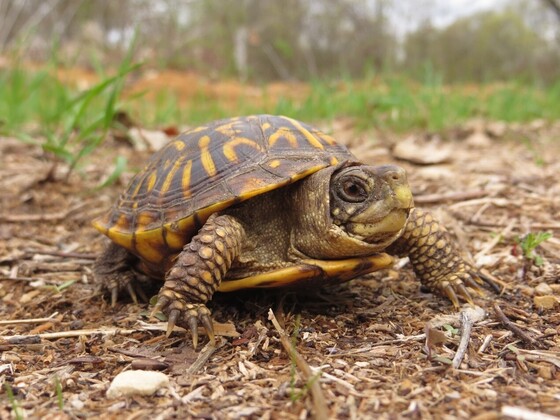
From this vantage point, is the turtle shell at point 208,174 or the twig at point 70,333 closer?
the twig at point 70,333

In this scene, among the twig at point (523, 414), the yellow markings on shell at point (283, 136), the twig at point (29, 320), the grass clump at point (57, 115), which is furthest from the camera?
the grass clump at point (57, 115)

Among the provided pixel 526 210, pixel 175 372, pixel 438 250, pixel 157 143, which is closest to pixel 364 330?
pixel 438 250

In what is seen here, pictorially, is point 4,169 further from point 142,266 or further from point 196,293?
point 196,293

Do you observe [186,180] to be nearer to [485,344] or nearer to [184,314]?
[184,314]

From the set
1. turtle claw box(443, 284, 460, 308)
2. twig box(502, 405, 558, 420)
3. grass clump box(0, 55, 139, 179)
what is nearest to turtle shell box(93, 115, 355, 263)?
turtle claw box(443, 284, 460, 308)

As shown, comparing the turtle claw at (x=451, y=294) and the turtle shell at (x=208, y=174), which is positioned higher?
the turtle shell at (x=208, y=174)

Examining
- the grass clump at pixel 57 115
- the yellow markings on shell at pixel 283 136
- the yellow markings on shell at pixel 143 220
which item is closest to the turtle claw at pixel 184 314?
the yellow markings on shell at pixel 143 220

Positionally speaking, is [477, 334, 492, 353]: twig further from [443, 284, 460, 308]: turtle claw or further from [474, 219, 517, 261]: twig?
[474, 219, 517, 261]: twig

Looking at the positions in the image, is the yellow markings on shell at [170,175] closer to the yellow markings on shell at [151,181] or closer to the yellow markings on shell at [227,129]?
the yellow markings on shell at [151,181]
